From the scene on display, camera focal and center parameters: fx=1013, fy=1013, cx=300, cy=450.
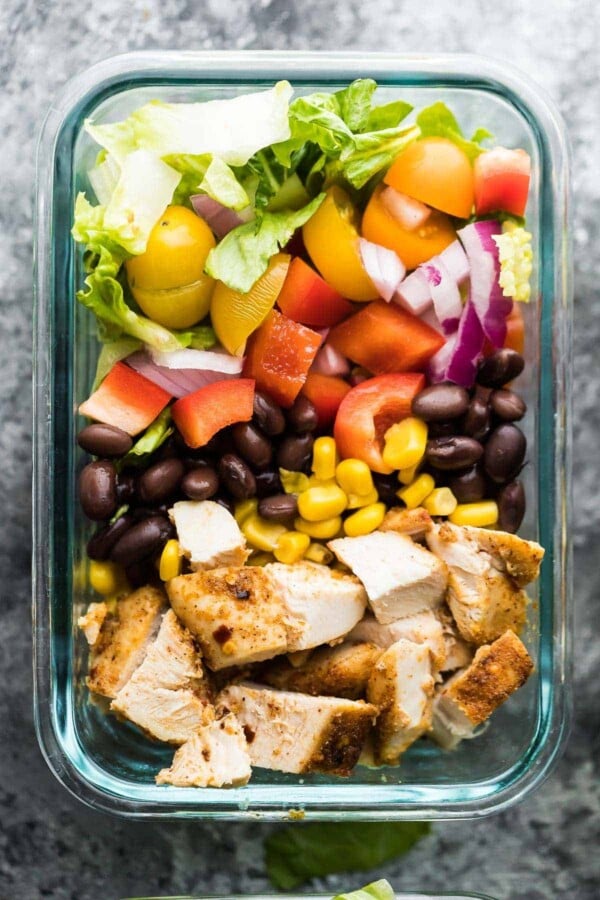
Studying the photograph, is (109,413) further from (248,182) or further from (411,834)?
(411,834)

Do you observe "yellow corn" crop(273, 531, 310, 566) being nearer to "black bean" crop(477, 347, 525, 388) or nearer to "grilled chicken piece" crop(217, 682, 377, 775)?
"grilled chicken piece" crop(217, 682, 377, 775)

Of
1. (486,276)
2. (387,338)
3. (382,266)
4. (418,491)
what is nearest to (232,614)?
(418,491)

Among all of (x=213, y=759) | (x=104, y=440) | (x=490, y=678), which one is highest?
(x=104, y=440)

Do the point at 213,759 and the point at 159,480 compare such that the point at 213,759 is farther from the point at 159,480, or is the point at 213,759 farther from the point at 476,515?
the point at 476,515

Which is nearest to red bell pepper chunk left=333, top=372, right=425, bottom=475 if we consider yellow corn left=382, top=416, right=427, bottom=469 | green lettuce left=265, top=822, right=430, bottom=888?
yellow corn left=382, top=416, right=427, bottom=469

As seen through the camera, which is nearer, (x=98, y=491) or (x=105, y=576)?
(x=98, y=491)

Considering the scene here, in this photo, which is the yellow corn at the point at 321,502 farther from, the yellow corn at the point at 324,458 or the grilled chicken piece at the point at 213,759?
the grilled chicken piece at the point at 213,759

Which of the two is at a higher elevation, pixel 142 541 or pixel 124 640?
pixel 142 541

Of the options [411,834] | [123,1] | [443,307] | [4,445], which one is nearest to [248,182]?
[443,307]
